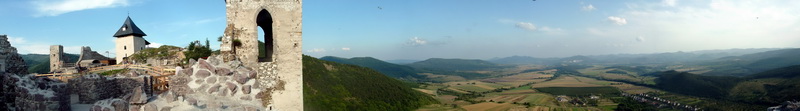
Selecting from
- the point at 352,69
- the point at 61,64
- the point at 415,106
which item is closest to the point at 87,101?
the point at 61,64

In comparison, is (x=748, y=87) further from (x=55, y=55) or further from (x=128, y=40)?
(x=55, y=55)

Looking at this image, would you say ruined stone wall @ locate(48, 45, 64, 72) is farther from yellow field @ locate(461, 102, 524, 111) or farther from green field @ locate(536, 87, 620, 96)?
green field @ locate(536, 87, 620, 96)

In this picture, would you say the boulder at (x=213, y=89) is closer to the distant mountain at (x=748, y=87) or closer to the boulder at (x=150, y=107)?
the boulder at (x=150, y=107)

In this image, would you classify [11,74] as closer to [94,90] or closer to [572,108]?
[94,90]

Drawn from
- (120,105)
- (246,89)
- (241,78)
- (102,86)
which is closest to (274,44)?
(241,78)

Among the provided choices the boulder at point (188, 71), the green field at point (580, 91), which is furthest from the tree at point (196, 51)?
the green field at point (580, 91)

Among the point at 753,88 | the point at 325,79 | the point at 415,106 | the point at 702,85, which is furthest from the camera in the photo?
the point at 702,85
